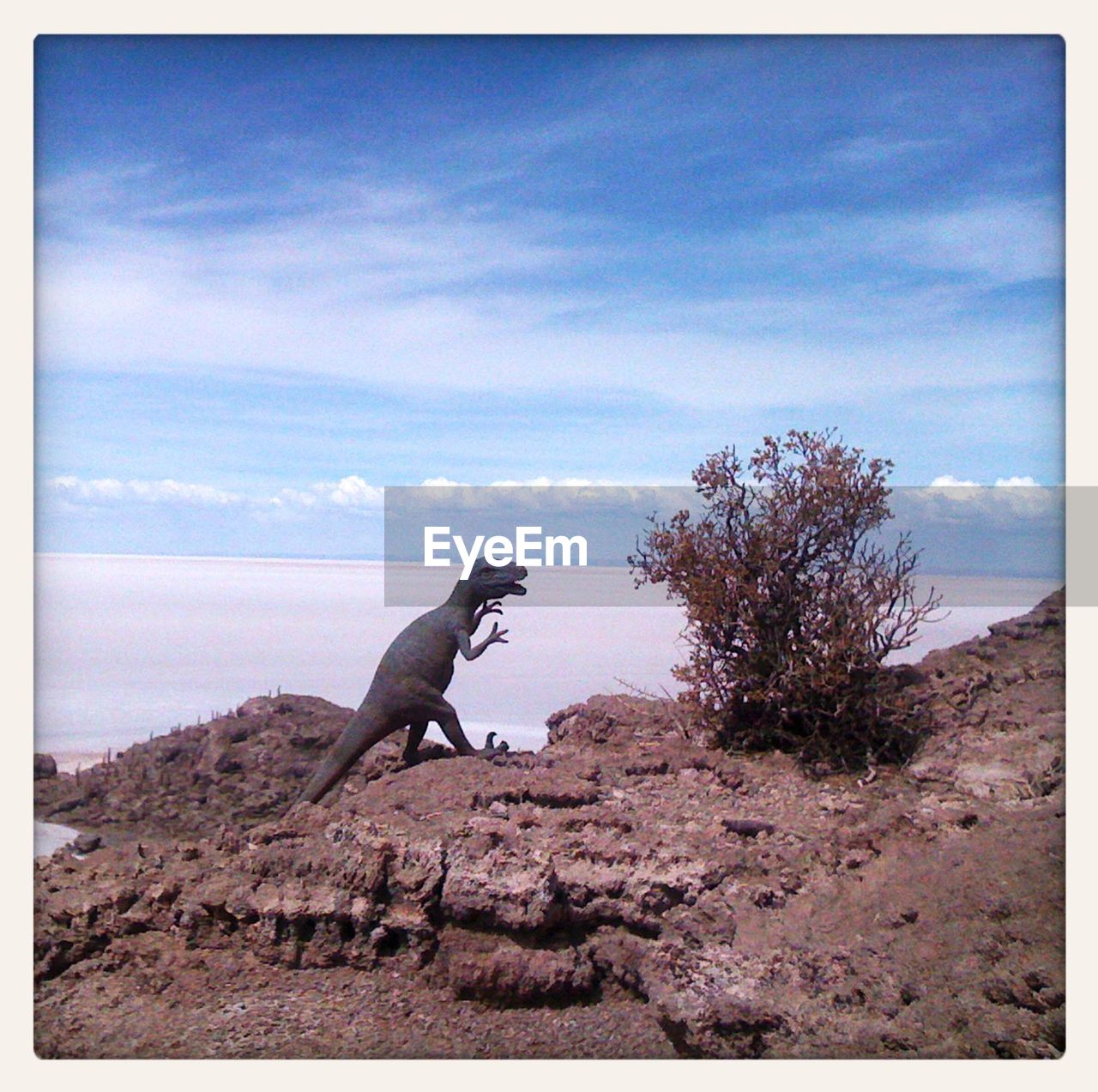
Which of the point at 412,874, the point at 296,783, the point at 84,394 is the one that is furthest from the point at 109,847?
the point at 84,394

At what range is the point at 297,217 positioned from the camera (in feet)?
21.1

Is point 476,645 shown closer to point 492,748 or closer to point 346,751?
point 492,748

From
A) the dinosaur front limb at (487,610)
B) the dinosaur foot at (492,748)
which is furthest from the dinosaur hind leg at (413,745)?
the dinosaur front limb at (487,610)

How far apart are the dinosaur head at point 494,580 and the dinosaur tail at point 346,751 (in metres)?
0.95

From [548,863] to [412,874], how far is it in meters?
0.65

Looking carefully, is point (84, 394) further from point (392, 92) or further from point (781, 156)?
point (781, 156)

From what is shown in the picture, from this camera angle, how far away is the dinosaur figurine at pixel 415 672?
702 centimetres

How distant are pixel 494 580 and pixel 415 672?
0.71 meters

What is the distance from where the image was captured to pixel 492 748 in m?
7.21

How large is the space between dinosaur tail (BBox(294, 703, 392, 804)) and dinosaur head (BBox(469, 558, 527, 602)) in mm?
950

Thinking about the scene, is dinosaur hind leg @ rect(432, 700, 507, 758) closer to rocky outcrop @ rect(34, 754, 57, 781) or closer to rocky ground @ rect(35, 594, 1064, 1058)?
rocky ground @ rect(35, 594, 1064, 1058)

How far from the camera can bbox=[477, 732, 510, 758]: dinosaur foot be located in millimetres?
7150

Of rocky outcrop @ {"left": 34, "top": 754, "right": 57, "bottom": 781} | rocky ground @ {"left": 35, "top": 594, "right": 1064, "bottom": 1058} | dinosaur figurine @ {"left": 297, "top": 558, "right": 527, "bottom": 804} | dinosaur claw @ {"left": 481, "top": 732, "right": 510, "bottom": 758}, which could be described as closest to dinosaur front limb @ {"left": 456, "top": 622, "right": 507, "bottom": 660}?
dinosaur figurine @ {"left": 297, "top": 558, "right": 527, "bottom": 804}

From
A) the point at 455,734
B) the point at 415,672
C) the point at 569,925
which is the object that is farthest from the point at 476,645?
the point at 569,925
